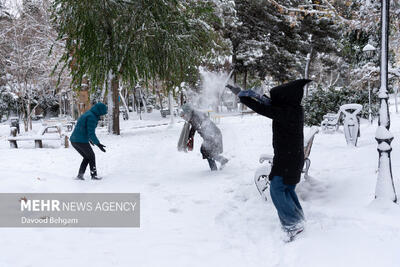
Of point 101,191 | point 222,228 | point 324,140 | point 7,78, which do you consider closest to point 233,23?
point 324,140

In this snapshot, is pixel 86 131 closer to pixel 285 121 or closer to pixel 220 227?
pixel 220 227

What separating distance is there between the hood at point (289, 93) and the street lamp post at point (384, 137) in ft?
4.45

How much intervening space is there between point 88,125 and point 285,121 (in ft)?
14.1

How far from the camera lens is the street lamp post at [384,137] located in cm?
369

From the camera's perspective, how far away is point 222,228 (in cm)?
391

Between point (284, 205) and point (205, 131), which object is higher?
point (205, 131)

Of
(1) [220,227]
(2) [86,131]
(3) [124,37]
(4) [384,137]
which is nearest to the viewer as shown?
(4) [384,137]

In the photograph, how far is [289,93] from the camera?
3.23 metres

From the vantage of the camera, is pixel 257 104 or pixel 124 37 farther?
pixel 124 37

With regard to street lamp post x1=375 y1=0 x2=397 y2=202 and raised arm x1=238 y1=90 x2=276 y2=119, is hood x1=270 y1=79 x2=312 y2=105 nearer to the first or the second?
raised arm x1=238 y1=90 x2=276 y2=119

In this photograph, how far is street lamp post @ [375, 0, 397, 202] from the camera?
3.69 metres

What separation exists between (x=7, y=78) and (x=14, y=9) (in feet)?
16.4

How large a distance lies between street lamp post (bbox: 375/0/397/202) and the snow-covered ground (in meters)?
0.19

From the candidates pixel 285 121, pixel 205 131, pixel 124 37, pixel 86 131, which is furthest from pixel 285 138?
pixel 124 37
